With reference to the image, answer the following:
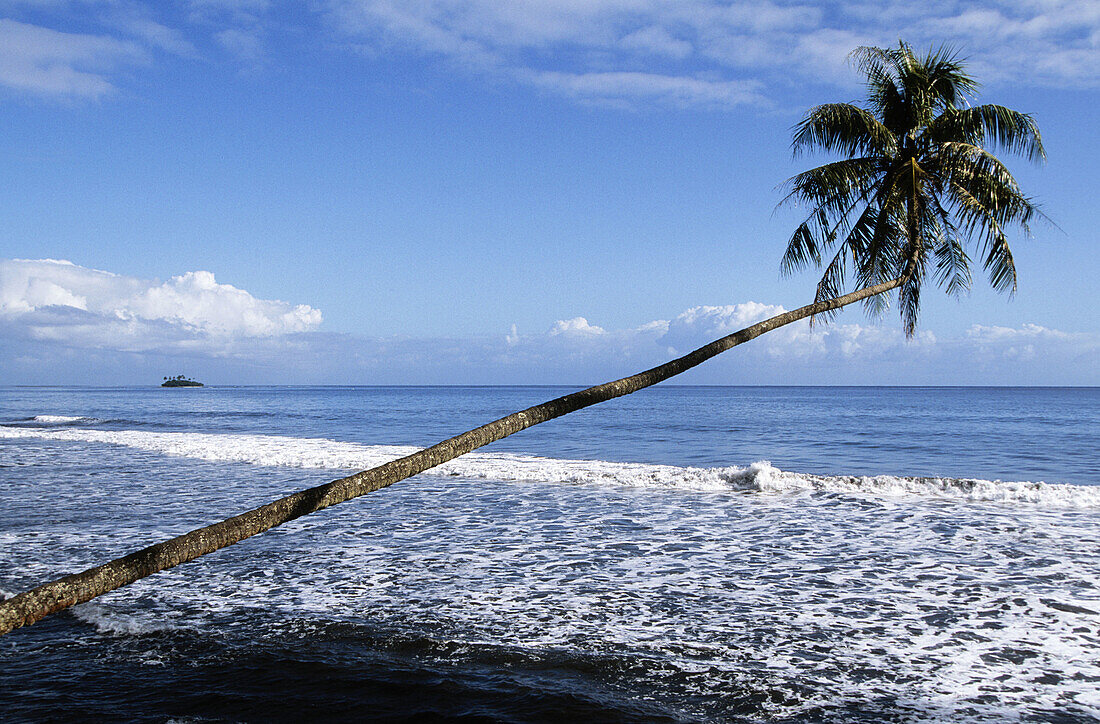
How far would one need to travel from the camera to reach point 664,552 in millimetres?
8727

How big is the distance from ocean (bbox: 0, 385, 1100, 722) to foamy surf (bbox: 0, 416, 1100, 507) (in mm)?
109

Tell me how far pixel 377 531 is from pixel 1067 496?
1185 cm

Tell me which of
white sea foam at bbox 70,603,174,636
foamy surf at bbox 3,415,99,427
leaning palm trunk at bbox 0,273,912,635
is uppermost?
leaning palm trunk at bbox 0,273,912,635

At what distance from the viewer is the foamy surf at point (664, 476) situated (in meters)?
13.1

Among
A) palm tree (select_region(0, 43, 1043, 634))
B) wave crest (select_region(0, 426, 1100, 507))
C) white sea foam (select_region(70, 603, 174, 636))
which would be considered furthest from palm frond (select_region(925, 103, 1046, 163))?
white sea foam (select_region(70, 603, 174, 636))

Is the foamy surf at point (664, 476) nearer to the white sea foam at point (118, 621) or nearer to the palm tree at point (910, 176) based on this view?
the palm tree at point (910, 176)

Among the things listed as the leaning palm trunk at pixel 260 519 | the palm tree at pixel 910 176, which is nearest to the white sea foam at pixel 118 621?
the leaning palm trunk at pixel 260 519

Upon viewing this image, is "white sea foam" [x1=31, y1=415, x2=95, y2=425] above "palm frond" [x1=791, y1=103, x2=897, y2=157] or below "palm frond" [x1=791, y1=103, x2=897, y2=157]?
below

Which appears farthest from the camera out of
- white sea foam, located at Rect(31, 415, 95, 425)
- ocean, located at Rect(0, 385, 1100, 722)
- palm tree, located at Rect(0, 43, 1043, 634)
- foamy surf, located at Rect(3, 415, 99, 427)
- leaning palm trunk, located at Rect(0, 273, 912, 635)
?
white sea foam, located at Rect(31, 415, 95, 425)

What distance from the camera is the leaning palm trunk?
274cm

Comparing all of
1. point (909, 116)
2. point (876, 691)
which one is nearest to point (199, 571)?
point (876, 691)

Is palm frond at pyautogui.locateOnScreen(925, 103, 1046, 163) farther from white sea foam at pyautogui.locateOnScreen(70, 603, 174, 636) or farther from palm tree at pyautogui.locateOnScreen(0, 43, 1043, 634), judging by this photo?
white sea foam at pyautogui.locateOnScreen(70, 603, 174, 636)

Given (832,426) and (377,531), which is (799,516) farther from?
(832,426)

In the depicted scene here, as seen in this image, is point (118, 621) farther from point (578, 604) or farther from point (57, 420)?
point (57, 420)
